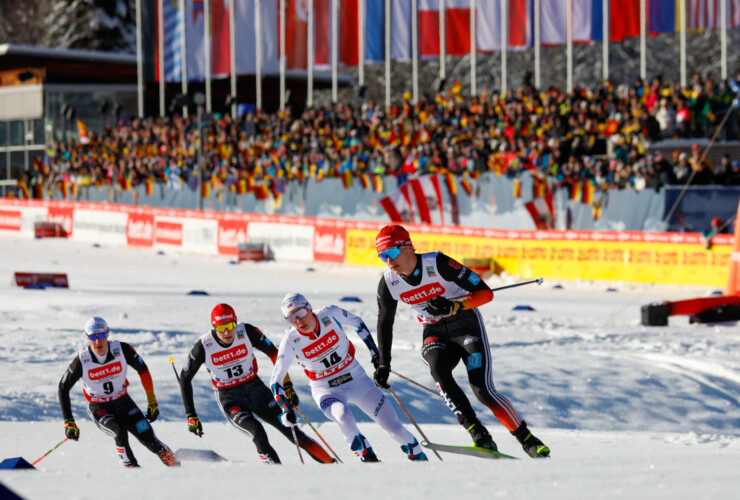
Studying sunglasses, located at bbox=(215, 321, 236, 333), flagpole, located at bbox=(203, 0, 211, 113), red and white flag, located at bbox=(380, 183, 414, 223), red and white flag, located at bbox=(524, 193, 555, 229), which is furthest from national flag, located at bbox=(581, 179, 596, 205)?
flagpole, located at bbox=(203, 0, 211, 113)

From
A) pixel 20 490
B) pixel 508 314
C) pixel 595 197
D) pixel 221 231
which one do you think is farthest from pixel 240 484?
pixel 221 231

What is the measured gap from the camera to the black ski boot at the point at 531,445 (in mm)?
8570

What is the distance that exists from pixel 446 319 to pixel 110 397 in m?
3.48

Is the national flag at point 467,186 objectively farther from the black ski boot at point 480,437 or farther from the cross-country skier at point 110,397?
the black ski boot at point 480,437

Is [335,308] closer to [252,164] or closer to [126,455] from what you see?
[126,455]

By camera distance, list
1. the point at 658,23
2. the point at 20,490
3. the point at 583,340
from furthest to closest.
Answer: the point at 658,23 → the point at 583,340 → the point at 20,490

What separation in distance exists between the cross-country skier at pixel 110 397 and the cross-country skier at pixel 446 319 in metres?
2.50

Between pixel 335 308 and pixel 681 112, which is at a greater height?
pixel 681 112

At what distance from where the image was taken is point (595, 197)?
23797mm

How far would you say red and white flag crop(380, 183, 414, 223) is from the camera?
89.3 feet

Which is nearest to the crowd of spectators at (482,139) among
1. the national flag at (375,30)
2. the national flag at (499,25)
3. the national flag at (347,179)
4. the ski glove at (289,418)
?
the national flag at (347,179)

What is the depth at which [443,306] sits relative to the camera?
8.91 metres

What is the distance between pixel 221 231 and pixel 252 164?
8.74 feet

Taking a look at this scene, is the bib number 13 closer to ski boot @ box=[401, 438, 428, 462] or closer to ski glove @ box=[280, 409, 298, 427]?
ski glove @ box=[280, 409, 298, 427]
